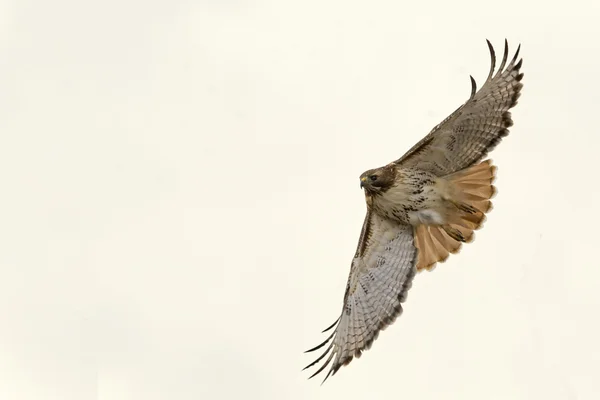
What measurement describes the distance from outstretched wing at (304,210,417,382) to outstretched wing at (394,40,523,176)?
110cm

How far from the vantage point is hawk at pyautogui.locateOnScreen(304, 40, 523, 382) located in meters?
14.1

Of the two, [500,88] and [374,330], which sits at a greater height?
[500,88]

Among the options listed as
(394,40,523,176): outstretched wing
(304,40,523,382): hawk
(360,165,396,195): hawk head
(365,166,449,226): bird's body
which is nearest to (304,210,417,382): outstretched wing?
(304,40,523,382): hawk

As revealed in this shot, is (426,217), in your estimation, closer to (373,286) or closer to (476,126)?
(373,286)

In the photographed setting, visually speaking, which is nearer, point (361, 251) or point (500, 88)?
point (500, 88)

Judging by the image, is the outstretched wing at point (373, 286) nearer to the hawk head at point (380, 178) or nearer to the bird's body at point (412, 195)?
the bird's body at point (412, 195)

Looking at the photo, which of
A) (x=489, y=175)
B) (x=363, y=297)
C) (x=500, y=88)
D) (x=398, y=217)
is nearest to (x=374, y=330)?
(x=363, y=297)

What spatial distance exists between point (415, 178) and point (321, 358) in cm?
243

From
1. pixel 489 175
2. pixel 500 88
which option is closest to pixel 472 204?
pixel 489 175

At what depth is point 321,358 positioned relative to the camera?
1432cm

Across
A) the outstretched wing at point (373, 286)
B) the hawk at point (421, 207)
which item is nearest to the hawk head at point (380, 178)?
the hawk at point (421, 207)

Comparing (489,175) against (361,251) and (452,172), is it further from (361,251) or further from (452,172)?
(361,251)

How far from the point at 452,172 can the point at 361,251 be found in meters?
1.53

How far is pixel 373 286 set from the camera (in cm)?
1479
